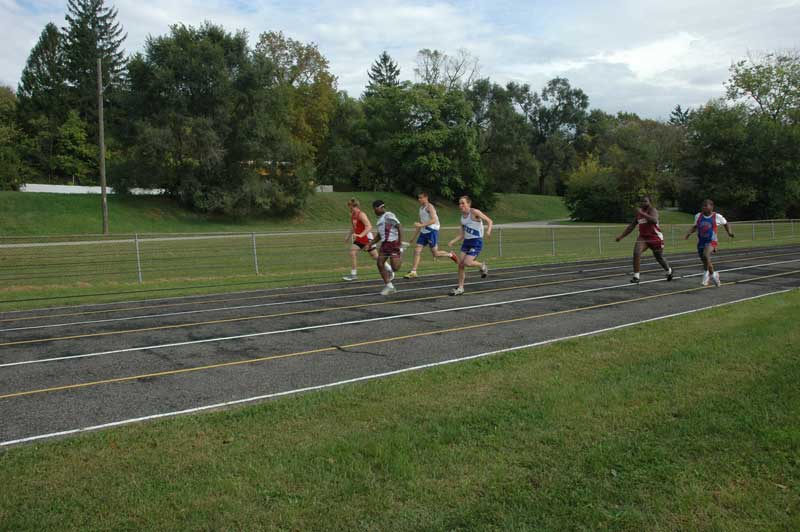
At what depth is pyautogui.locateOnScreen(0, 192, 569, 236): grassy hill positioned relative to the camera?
3756 cm

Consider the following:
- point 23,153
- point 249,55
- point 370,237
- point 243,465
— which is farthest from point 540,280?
point 23,153

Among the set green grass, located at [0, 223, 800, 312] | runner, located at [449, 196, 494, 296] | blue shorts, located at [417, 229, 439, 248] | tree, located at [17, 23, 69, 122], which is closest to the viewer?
runner, located at [449, 196, 494, 296]

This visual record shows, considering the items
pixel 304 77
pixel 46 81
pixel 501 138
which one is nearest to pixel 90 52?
pixel 46 81

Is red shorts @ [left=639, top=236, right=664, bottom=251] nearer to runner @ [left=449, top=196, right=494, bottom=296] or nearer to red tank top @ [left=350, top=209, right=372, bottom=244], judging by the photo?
runner @ [left=449, top=196, right=494, bottom=296]

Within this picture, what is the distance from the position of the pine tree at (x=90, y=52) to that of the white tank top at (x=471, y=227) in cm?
5876

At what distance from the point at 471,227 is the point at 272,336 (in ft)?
17.6

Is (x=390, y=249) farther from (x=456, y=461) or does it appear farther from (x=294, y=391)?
(x=456, y=461)

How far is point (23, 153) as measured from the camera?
56188mm

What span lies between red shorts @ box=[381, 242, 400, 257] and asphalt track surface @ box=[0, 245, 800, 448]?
85 cm

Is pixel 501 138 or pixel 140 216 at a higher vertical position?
pixel 501 138

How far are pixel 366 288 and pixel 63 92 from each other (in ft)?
197

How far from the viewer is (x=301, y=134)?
64.4 metres

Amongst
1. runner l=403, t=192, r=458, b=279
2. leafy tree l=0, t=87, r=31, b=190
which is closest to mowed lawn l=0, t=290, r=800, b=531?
runner l=403, t=192, r=458, b=279

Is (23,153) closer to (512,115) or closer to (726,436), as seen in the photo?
(512,115)
